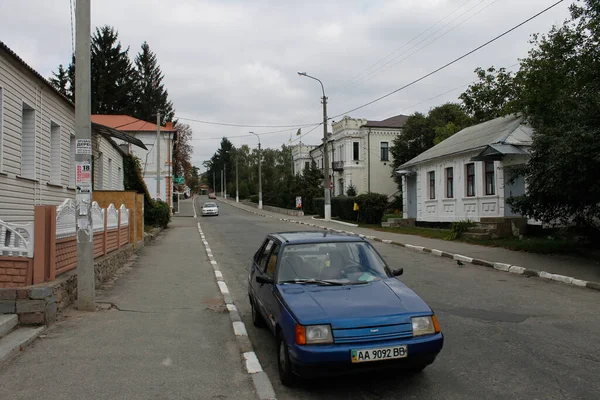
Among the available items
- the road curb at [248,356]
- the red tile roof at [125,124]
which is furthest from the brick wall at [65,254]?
the red tile roof at [125,124]

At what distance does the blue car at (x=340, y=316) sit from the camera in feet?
13.2

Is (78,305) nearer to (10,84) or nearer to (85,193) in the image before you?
(85,193)

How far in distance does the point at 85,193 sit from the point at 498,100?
84.7 ft

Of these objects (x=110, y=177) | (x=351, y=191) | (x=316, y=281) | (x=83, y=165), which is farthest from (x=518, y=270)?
(x=351, y=191)

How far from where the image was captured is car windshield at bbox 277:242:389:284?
5.36 metres

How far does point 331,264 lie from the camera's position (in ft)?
18.3

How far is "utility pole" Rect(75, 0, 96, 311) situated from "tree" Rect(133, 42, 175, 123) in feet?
187

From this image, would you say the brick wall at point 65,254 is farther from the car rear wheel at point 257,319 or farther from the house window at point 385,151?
the house window at point 385,151

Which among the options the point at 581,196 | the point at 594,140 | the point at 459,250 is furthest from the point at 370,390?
the point at 459,250

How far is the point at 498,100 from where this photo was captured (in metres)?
27.4

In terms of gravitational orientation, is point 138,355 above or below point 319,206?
below

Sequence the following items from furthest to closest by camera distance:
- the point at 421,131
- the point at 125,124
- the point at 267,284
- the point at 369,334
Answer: the point at 125,124 < the point at 421,131 < the point at 267,284 < the point at 369,334

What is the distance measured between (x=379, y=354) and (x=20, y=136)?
10.9m

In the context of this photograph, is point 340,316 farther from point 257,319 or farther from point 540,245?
point 540,245
